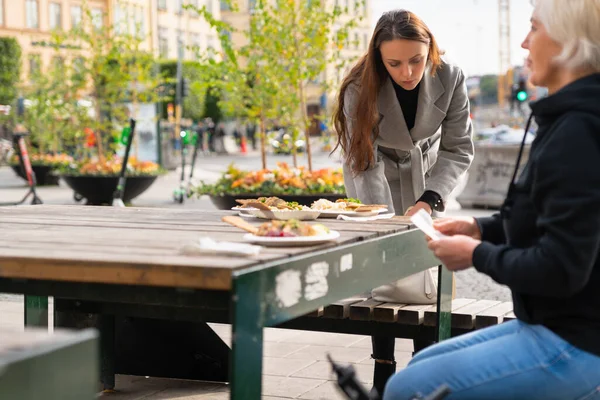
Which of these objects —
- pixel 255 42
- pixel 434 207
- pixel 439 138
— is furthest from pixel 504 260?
pixel 255 42

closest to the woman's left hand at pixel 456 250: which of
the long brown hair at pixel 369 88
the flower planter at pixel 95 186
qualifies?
the long brown hair at pixel 369 88

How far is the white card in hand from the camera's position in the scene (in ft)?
9.24

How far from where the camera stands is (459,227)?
3.02 meters

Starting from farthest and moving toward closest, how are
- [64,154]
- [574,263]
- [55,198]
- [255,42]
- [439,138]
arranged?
[64,154] < [55,198] < [255,42] < [439,138] < [574,263]

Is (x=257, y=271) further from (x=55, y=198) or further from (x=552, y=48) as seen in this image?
(x=55, y=198)

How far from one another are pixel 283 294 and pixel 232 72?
9258mm

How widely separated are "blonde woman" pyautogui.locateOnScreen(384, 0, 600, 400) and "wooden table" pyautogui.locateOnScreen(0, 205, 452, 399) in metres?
0.37

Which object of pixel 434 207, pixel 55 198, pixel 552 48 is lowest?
pixel 55 198

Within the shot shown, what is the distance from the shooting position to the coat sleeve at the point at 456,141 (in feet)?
16.3

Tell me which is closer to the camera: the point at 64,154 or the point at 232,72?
the point at 232,72

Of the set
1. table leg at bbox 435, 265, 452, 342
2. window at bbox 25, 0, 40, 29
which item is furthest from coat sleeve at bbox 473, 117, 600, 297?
window at bbox 25, 0, 40, 29

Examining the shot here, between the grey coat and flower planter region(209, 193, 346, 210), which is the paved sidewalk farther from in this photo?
flower planter region(209, 193, 346, 210)

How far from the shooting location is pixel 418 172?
4.96 metres

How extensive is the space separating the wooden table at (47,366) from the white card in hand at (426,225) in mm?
1147
